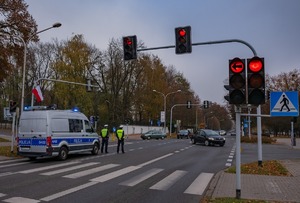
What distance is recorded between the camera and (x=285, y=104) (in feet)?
33.7

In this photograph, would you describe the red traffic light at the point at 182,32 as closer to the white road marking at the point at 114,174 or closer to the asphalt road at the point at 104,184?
the asphalt road at the point at 104,184

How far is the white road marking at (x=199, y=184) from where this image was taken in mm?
9887

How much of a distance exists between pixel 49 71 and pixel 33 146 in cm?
5076

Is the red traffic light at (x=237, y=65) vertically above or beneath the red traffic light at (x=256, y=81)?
above

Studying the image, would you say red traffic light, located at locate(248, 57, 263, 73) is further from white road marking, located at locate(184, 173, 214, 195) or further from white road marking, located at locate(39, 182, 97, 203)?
white road marking, located at locate(39, 182, 97, 203)

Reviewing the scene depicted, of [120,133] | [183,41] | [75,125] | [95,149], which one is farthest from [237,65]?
[120,133]

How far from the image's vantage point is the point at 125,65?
63.7 meters

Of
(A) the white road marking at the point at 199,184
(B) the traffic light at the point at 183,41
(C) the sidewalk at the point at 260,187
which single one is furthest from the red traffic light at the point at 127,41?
(C) the sidewalk at the point at 260,187

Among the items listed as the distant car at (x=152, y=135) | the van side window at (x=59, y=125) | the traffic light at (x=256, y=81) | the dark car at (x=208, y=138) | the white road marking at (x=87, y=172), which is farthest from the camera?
the distant car at (x=152, y=135)

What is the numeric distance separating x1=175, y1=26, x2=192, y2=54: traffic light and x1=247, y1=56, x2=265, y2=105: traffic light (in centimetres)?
658

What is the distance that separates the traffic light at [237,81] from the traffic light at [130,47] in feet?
27.2

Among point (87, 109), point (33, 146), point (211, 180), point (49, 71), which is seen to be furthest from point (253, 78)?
point (49, 71)

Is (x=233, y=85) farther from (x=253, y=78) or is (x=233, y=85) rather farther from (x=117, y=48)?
(x=117, y=48)

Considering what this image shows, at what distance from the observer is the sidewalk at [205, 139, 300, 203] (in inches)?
359
